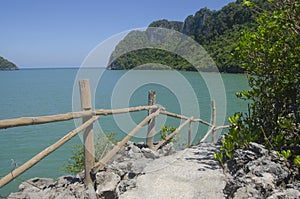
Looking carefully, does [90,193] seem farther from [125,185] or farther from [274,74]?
[274,74]

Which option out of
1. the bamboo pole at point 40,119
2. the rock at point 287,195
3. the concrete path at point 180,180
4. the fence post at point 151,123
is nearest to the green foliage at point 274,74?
the concrete path at point 180,180

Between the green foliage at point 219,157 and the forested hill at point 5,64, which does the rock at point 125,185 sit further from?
the forested hill at point 5,64

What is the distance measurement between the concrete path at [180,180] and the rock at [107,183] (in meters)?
0.25

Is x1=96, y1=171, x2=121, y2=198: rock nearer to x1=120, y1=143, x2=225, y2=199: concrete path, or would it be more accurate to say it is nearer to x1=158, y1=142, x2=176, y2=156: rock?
x1=120, y1=143, x2=225, y2=199: concrete path

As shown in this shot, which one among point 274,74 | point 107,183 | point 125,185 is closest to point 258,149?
point 274,74

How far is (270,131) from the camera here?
9.86 ft

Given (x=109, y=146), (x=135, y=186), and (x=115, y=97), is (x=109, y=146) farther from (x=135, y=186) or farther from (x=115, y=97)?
(x=135, y=186)

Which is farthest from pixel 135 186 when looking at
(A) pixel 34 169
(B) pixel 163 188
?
(A) pixel 34 169

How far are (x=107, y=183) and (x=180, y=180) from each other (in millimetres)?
795

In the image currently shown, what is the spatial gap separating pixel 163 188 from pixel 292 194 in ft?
4.40

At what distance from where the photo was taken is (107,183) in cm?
301

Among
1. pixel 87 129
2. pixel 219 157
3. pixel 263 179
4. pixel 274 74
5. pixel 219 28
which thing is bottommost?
pixel 219 157

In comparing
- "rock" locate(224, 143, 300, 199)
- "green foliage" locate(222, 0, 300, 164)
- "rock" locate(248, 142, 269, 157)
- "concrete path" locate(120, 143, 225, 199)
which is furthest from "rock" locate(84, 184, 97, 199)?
"rock" locate(248, 142, 269, 157)

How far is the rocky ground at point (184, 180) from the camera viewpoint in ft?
7.02
